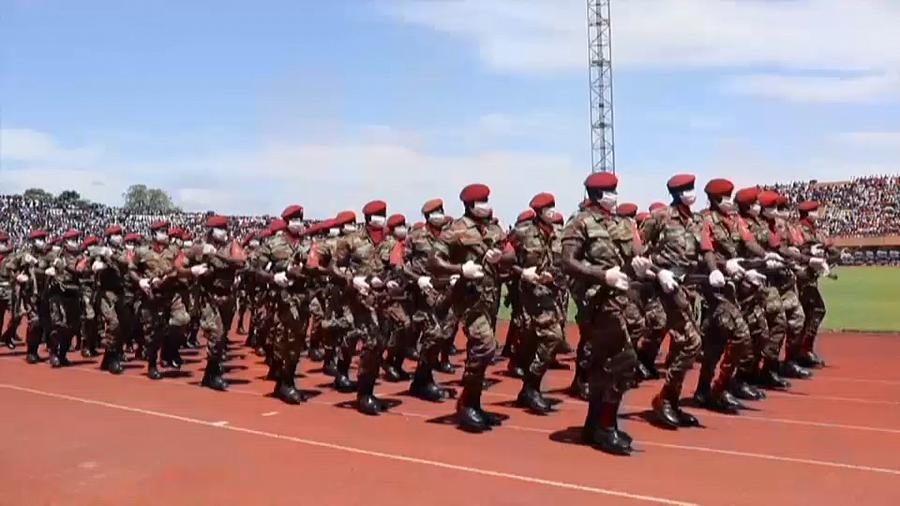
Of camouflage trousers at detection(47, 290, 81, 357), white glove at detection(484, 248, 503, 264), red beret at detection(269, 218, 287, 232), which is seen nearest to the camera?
white glove at detection(484, 248, 503, 264)

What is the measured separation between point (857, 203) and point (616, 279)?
46.9 meters

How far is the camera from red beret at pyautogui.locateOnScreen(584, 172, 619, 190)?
7406mm

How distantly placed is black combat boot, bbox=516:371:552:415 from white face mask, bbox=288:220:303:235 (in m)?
3.18

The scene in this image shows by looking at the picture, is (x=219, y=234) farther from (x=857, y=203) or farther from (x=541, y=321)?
(x=857, y=203)

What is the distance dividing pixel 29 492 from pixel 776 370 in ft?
27.3

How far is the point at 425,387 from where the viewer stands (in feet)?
33.5

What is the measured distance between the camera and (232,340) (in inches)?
687

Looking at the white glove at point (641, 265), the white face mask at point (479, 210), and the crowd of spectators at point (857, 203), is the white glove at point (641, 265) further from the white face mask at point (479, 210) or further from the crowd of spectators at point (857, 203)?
the crowd of spectators at point (857, 203)

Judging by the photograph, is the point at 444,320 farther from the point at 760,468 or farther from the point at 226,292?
the point at 760,468

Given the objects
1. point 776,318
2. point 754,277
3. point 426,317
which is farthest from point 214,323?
point 776,318

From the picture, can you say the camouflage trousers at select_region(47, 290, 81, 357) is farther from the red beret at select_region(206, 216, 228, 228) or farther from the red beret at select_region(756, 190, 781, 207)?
the red beret at select_region(756, 190, 781, 207)

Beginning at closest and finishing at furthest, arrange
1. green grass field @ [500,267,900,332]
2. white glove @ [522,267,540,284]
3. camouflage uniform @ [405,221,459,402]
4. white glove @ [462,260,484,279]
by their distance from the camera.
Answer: white glove @ [462,260,484,279] < white glove @ [522,267,540,284] < camouflage uniform @ [405,221,459,402] < green grass field @ [500,267,900,332]

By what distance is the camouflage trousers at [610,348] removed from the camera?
7.13 m

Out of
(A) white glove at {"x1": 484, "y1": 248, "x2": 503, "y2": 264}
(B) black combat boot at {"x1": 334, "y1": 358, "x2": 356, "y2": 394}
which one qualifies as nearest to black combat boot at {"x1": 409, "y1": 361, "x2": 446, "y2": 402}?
(B) black combat boot at {"x1": 334, "y1": 358, "x2": 356, "y2": 394}
